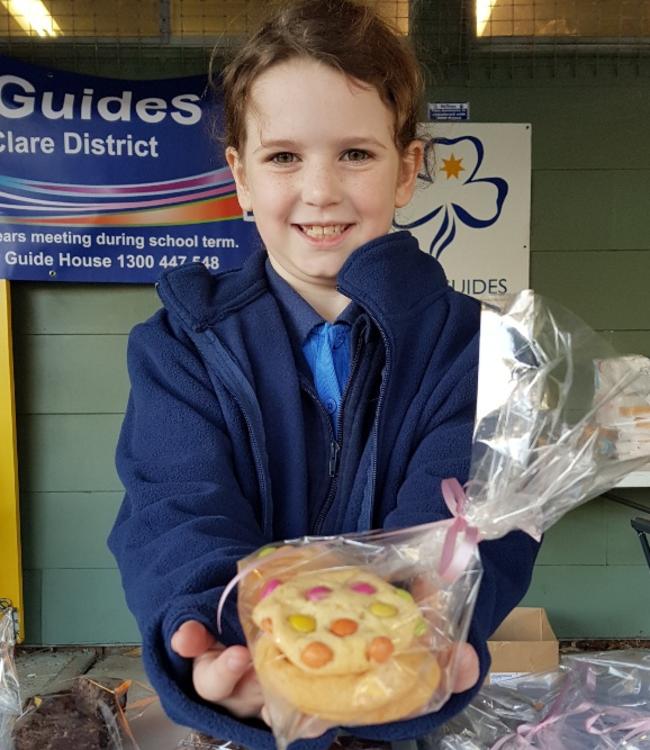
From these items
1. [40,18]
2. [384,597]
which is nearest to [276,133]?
[384,597]

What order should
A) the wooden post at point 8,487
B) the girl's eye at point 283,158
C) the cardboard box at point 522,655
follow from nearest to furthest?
1. the girl's eye at point 283,158
2. the cardboard box at point 522,655
3. the wooden post at point 8,487

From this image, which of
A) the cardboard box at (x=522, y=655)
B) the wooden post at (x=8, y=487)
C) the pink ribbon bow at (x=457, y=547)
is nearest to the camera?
the pink ribbon bow at (x=457, y=547)

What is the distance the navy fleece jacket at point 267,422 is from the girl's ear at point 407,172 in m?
0.08

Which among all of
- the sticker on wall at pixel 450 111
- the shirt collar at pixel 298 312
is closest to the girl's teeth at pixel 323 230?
the shirt collar at pixel 298 312

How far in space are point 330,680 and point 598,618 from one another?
299cm

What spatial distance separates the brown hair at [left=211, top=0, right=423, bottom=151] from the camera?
92cm

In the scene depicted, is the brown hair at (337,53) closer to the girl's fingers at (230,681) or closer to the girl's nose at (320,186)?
the girl's nose at (320,186)

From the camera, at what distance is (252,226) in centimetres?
295

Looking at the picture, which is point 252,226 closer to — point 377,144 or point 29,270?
point 29,270

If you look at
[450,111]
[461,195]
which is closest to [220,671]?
[461,195]

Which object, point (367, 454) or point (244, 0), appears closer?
point (367, 454)

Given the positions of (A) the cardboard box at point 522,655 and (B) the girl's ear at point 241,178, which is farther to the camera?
(A) the cardboard box at point 522,655

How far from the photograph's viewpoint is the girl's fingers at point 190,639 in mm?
635

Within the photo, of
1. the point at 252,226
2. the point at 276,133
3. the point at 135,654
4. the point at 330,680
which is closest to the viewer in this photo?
the point at 330,680
